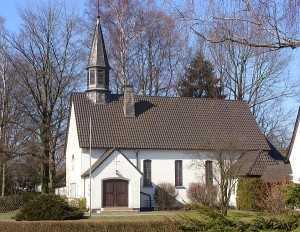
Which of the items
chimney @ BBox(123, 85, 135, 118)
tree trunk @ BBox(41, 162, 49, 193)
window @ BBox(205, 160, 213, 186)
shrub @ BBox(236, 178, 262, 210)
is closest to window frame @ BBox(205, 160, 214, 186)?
window @ BBox(205, 160, 213, 186)

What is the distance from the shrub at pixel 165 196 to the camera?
116 ft

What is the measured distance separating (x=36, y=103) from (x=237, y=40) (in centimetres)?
3581

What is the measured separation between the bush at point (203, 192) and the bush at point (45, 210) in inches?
348

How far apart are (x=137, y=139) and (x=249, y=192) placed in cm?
875

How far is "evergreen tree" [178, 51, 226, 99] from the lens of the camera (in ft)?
163

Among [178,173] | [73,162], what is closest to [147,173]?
[178,173]

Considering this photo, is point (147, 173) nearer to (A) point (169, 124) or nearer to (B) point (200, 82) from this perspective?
(A) point (169, 124)

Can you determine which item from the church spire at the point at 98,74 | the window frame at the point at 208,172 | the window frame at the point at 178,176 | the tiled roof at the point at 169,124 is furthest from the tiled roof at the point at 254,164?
the church spire at the point at 98,74

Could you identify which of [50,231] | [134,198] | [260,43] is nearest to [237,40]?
[260,43]

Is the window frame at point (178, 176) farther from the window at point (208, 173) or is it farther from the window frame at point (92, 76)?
the window frame at point (92, 76)

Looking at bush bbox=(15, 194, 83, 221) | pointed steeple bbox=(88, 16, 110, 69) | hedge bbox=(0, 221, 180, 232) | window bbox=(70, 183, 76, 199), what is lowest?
hedge bbox=(0, 221, 180, 232)

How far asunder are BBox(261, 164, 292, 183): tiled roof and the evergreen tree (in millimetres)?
17572

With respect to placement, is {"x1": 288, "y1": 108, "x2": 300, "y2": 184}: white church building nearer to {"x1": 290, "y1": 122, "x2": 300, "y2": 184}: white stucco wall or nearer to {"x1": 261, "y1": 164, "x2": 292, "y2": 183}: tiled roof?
{"x1": 290, "y1": 122, "x2": 300, "y2": 184}: white stucco wall

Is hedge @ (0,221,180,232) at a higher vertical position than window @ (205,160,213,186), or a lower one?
lower
